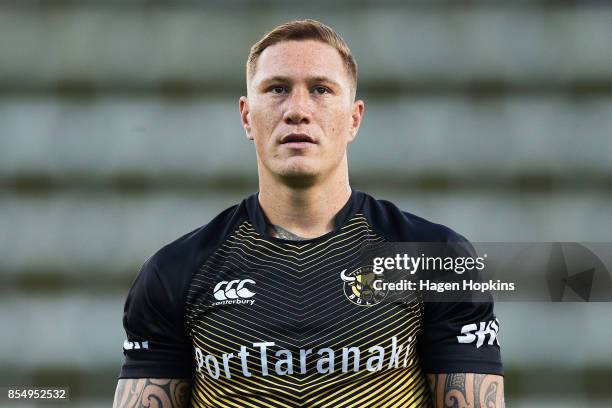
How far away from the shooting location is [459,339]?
9.68 feet

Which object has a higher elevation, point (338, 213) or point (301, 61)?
point (301, 61)

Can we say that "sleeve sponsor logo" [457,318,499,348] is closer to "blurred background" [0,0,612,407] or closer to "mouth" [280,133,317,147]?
"mouth" [280,133,317,147]

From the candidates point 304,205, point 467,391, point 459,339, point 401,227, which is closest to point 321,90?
point 304,205

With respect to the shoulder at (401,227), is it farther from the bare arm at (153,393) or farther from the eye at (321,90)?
the bare arm at (153,393)

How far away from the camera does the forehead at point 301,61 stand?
302 centimetres

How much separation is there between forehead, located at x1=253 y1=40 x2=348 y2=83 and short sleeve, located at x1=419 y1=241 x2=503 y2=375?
85cm

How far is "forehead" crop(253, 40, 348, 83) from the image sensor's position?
9.91 ft

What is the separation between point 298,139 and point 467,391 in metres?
0.98

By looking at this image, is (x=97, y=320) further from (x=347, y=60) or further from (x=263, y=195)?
(x=347, y=60)

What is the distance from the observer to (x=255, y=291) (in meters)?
2.96

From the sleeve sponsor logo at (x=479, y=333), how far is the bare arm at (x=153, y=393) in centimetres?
95

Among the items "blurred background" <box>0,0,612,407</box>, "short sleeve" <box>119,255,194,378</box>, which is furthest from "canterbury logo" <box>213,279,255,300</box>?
"blurred background" <box>0,0,612,407</box>

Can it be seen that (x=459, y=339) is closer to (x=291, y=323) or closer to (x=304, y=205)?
(x=291, y=323)

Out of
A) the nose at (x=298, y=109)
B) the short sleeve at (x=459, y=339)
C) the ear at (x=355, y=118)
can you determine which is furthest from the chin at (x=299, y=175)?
the short sleeve at (x=459, y=339)
